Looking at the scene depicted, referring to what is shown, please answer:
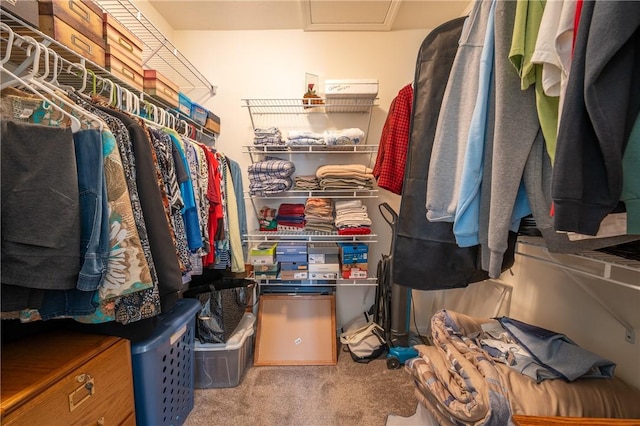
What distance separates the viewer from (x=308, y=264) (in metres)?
1.80

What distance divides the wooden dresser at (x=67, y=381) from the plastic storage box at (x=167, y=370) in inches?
2.2

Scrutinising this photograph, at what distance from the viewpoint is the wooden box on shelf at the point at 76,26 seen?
87cm

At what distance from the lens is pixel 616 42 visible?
0.37m

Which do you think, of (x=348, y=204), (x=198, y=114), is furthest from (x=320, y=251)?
(x=198, y=114)

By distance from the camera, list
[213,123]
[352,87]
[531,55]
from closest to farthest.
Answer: [531,55] → [352,87] → [213,123]

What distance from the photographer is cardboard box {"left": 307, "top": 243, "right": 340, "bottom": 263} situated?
180 cm

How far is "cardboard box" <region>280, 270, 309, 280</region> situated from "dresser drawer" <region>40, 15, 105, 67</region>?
143 cm

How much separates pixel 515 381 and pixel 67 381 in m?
1.37

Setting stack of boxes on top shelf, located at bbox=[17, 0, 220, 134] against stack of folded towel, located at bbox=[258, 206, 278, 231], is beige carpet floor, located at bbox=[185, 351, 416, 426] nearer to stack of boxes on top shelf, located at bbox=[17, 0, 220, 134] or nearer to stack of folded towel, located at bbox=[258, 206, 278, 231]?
stack of folded towel, located at bbox=[258, 206, 278, 231]

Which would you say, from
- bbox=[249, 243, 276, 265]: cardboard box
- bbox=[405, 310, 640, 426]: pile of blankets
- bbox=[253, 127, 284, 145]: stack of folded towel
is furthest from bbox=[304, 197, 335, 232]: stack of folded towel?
bbox=[405, 310, 640, 426]: pile of blankets

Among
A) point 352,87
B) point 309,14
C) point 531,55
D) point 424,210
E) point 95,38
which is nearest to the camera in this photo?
point 531,55

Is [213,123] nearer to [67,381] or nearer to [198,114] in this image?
[198,114]

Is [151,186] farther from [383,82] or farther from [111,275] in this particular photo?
[383,82]

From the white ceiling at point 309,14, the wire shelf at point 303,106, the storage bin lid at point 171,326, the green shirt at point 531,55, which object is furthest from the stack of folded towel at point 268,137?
the green shirt at point 531,55
